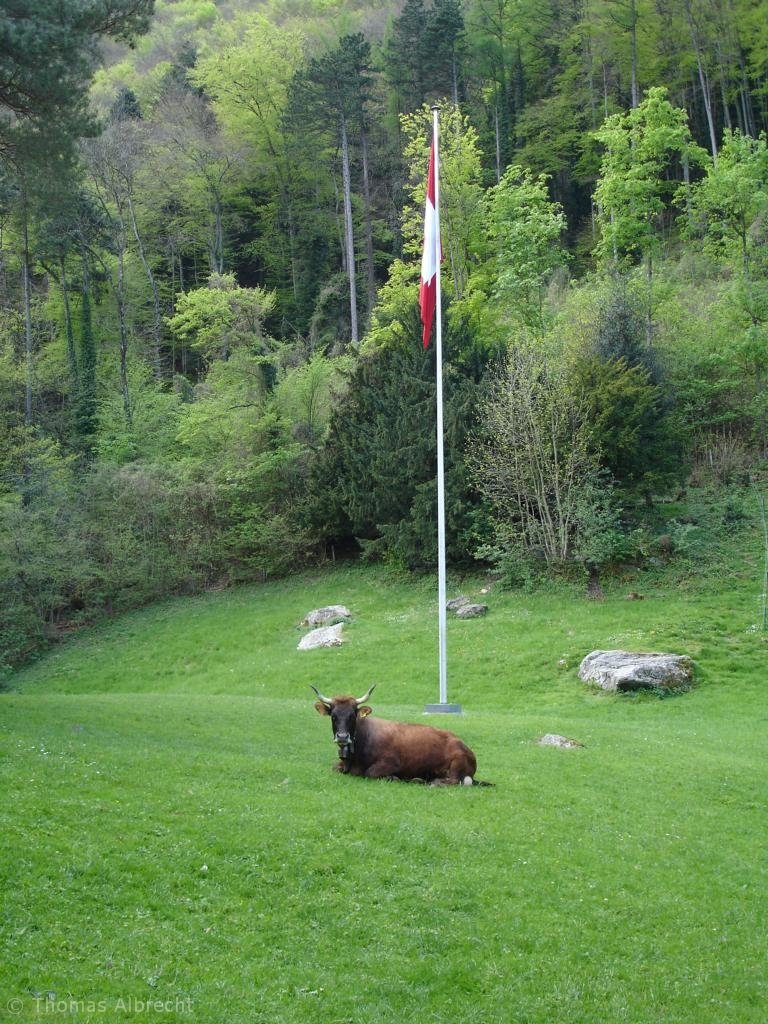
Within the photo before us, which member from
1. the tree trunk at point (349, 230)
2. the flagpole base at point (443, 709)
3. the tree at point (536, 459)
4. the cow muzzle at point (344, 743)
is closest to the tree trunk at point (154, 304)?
the tree trunk at point (349, 230)

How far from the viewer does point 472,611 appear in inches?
1361

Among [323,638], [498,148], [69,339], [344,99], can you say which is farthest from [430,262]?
[498,148]

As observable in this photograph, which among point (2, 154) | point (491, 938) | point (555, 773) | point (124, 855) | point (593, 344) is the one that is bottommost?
point (555, 773)

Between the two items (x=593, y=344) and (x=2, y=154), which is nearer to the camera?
(x=2, y=154)

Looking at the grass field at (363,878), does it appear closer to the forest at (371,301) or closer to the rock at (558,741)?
the rock at (558,741)

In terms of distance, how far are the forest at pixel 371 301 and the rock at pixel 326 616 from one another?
4662 millimetres

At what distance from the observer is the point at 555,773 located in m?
15.3

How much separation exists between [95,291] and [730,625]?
5359 centimetres

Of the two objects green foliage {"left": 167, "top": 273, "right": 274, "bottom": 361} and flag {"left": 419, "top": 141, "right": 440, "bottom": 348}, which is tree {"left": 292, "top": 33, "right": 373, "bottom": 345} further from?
flag {"left": 419, "top": 141, "right": 440, "bottom": 348}

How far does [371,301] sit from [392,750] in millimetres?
58138

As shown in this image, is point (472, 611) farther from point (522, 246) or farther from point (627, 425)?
point (522, 246)

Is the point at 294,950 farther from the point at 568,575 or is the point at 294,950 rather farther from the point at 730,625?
the point at 568,575

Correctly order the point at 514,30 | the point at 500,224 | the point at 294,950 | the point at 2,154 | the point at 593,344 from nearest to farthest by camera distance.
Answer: the point at 294,950, the point at 2,154, the point at 593,344, the point at 500,224, the point at 514,30

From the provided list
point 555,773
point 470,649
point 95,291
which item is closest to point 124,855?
point 555,773
